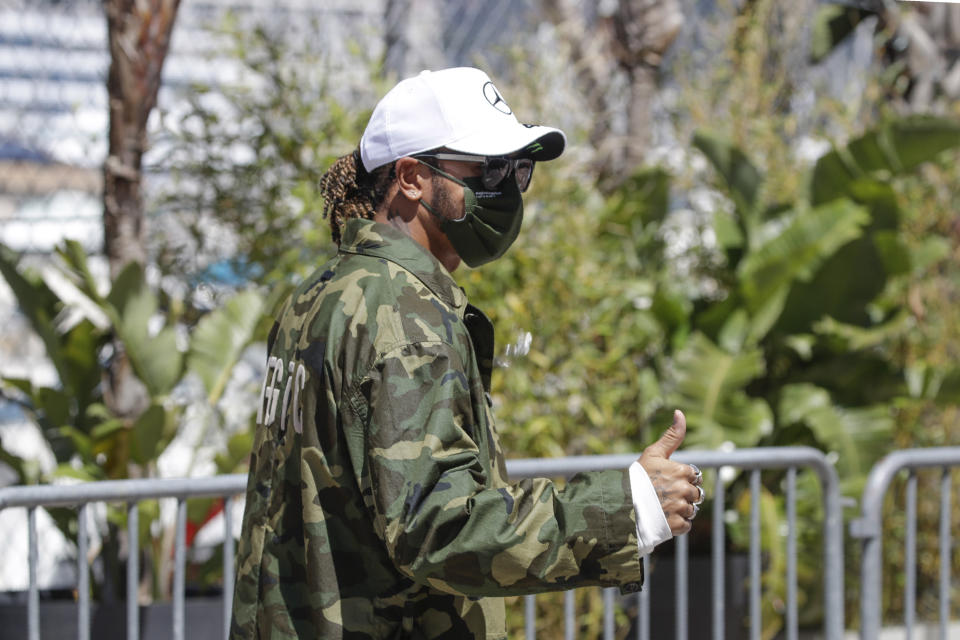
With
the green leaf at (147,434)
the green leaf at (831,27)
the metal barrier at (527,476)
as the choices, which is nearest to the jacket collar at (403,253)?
the metal barrier at (527,476)

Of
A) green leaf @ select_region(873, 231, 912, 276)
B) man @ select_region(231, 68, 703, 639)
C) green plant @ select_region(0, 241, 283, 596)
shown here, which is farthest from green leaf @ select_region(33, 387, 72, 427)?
green leaf @ select_region(873, 231, 912, 276)

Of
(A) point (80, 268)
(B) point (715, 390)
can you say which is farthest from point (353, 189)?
(B) point (715, 390)

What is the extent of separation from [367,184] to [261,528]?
568 millimetres

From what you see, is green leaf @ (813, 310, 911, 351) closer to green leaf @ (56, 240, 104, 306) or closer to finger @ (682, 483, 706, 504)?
green leaf @ (56, 240, 104, 306)

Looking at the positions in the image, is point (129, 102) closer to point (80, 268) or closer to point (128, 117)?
point (128, 117)

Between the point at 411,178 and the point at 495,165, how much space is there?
133 millimetres

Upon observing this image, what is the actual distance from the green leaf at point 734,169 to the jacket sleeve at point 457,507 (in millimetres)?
3691

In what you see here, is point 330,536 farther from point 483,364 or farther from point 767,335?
point 767,335

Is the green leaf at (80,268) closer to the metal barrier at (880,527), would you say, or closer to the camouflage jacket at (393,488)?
the camouflage jacket at (393,488)

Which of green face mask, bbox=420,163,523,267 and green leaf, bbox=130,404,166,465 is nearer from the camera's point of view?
green face mask, bbox=420,163,523,267

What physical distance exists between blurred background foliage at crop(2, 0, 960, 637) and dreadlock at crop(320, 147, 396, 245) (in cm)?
153

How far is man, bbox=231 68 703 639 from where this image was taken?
60.8 inches

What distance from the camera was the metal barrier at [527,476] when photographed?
2.73m

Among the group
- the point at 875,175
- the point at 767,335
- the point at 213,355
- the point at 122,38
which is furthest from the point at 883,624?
the point at 122,38
